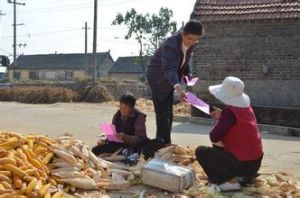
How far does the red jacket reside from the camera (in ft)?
18.4

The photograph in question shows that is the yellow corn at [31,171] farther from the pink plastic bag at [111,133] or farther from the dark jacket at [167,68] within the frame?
the dark jacket at [167,68]

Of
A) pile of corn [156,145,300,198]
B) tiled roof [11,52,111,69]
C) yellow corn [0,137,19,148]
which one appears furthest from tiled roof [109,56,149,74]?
yellow corn [0,137,19,148]

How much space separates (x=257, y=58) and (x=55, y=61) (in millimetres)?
69408

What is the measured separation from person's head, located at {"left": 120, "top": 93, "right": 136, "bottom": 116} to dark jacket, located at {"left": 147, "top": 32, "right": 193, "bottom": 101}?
356 millimetres

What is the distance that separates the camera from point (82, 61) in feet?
261

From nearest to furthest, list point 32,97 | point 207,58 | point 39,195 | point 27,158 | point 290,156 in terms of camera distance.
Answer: point 39,195, point 27,158, point 290,156, point 207,58, point 32,97

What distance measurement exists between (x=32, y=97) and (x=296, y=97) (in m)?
14.2

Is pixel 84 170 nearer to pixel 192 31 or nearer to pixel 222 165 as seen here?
pixel 222 165

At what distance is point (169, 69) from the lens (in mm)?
6297

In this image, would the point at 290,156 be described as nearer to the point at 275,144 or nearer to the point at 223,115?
the point at 275,144

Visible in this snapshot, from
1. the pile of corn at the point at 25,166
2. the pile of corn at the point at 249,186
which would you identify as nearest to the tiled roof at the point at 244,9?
the pile of corn at the point at 249,186

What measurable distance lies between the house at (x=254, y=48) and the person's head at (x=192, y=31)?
379 inches

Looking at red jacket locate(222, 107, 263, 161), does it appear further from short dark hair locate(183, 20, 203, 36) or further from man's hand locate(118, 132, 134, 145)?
man's hand locate(118, 132, 134, 145)

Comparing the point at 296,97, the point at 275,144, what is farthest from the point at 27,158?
the point at 296,97
